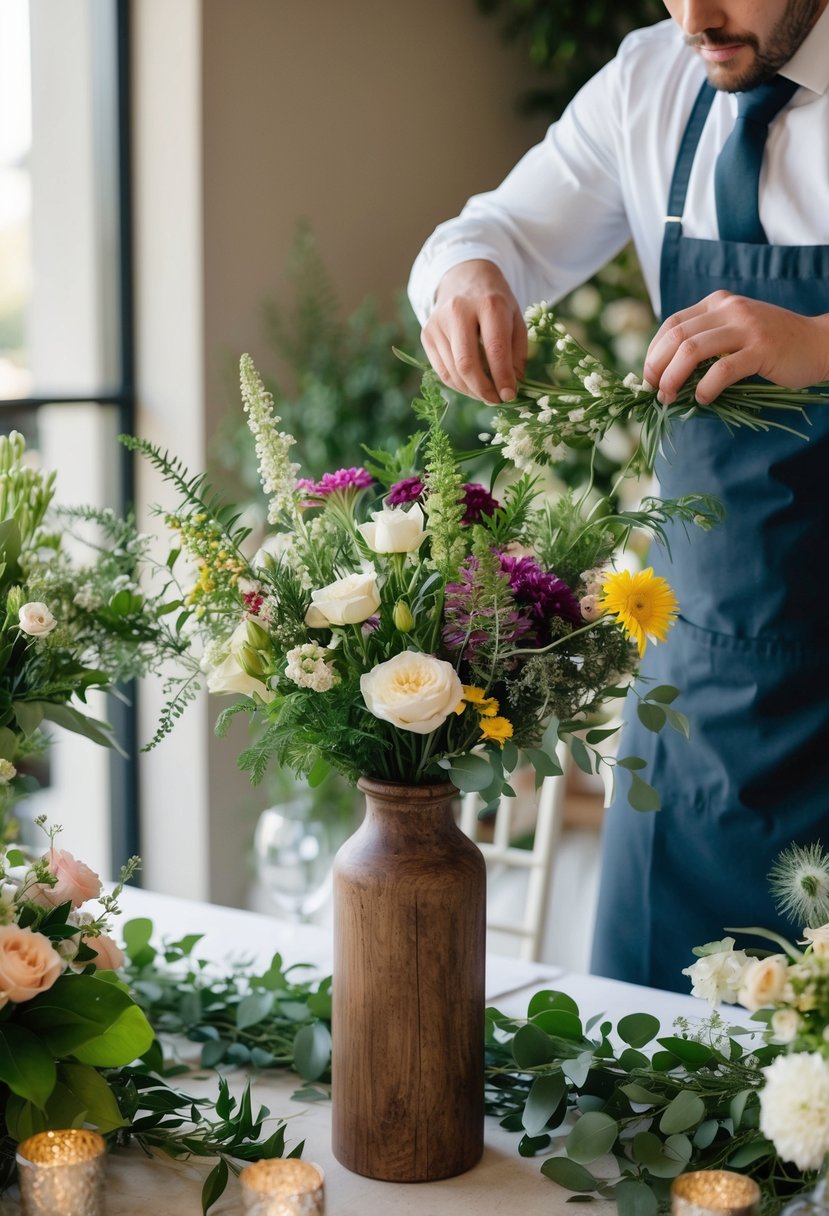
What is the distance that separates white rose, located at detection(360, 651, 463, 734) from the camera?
910mm

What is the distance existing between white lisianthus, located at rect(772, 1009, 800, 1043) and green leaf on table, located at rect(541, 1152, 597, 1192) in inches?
11.0

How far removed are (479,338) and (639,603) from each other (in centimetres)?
47

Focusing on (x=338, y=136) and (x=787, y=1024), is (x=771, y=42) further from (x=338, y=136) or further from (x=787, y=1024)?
(x=338, y=136)

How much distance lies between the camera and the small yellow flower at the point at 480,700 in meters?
0.96

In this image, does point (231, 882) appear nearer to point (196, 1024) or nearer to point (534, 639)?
point (196, 1024)

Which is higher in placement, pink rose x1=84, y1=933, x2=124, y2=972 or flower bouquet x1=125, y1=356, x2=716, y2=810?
flower bouquet x1=125, y1=356, x2=716, y2=810

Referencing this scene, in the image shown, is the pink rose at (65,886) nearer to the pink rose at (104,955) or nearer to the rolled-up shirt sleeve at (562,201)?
the pink rose at (104,955)

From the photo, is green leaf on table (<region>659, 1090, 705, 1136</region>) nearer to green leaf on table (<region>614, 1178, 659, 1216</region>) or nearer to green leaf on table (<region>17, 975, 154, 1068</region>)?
green leaf on table (<region>614, 1178, 659, 1216</region>)

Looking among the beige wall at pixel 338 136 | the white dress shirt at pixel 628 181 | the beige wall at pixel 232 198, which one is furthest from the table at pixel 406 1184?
the beige wall at pixel 338 136

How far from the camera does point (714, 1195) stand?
0.81 m

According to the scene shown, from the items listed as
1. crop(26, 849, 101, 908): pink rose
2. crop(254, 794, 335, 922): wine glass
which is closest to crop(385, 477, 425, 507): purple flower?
crop(26, 849, 101, 908): pink rose

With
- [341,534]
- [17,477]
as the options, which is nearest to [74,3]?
[17,477]

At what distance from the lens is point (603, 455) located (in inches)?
119

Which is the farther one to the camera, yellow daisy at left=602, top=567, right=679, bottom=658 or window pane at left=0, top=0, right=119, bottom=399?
window pane at left=0, top=0, right=119, bottom=399
